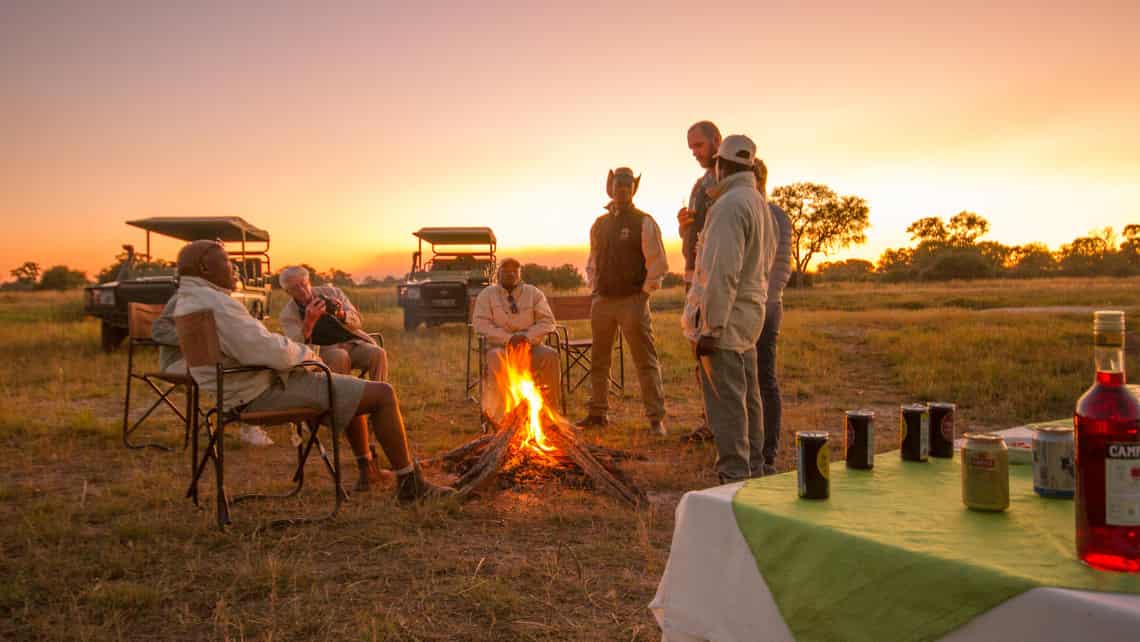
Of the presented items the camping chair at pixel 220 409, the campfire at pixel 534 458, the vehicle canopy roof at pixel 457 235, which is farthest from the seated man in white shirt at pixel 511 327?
the vehicle canopy roof at pixel 457 235

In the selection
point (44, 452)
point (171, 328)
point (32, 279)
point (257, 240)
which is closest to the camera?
point (171, 328)

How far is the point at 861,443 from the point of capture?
1.54m

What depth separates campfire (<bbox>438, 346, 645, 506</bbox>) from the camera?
420 cm

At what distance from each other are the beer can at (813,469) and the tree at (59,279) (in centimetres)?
5563

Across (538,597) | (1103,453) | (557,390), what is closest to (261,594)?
(538,597)

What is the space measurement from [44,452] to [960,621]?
6.03m

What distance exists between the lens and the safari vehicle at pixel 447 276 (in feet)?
41.8

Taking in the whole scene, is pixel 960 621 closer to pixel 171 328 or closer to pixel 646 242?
pixel 171 328

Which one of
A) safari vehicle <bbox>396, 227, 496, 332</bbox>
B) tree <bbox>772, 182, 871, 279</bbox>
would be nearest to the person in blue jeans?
safari vehicle <bbox>396, 227, 496, 332</bbox>

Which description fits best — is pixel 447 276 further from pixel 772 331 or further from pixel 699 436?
pixel 772 331

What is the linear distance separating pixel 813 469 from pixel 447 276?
39.4 ft

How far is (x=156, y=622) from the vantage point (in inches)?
107

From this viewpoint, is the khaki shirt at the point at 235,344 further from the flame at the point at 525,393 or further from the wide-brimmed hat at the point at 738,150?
the wide-brimmed hat at the point at 738,150

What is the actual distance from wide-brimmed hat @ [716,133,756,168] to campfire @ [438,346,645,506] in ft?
5.65
